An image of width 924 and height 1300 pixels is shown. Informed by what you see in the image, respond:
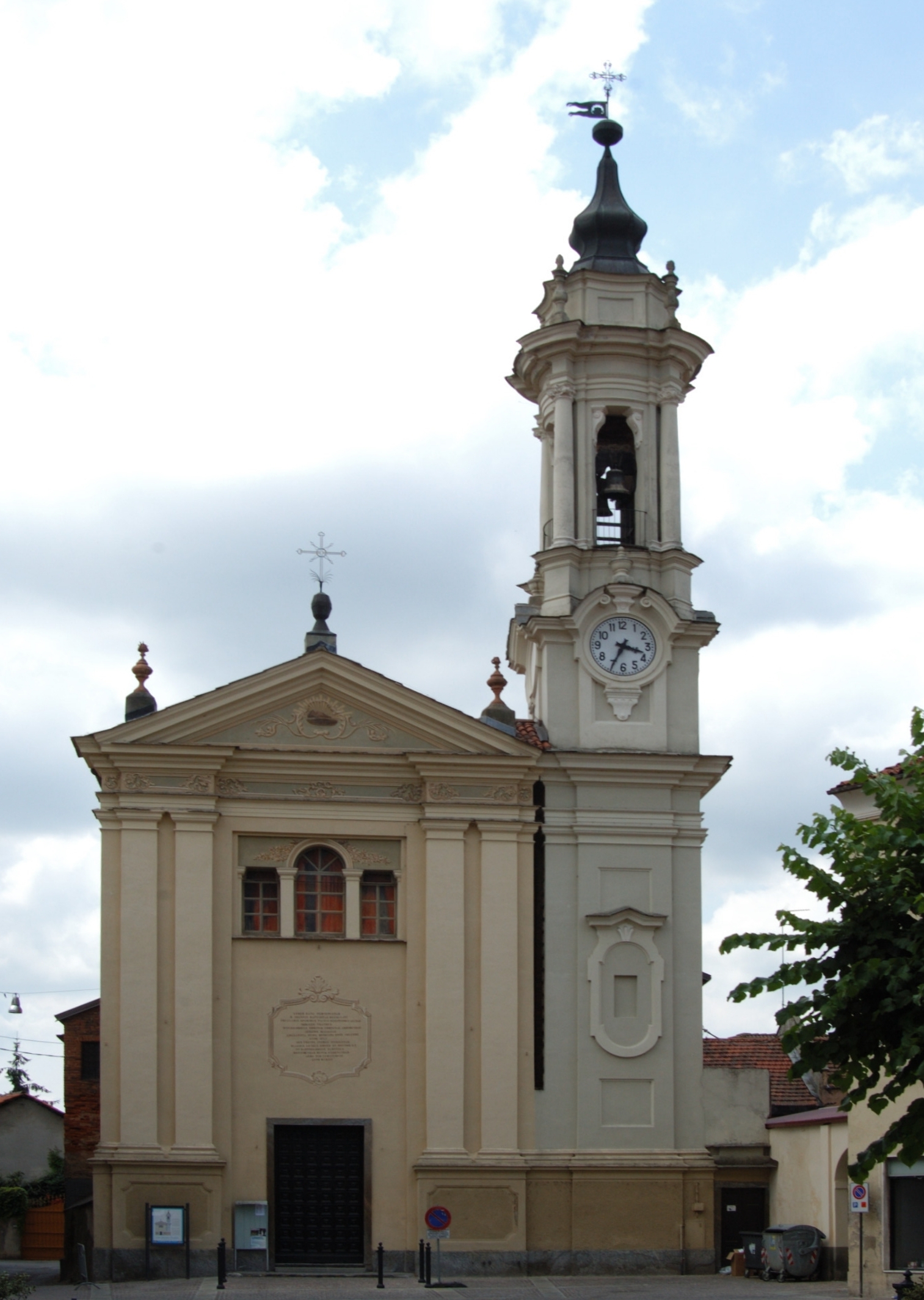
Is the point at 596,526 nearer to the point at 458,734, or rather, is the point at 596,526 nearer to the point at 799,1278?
the point at 458,734

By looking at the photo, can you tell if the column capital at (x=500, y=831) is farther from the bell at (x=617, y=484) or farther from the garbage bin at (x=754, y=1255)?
the garbage bin at (x=754, y=1255)

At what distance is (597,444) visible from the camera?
33812 mm

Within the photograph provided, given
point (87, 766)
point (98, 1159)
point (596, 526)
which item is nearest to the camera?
point (98, 1159)

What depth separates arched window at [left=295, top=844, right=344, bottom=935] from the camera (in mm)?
29828

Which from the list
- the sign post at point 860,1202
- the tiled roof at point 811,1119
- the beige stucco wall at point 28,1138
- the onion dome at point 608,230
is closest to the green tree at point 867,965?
the sign post at point 860,1202

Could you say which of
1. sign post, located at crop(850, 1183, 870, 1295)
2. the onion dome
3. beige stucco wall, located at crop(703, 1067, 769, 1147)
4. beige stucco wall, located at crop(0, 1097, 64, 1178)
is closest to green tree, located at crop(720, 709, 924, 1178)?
sign post, located at crop(850, 1183, 870, 1295)

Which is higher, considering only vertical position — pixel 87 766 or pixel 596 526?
pixel 596 526

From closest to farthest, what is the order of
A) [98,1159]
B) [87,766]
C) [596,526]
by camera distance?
[98,1159] < [87,766] < [596,526]

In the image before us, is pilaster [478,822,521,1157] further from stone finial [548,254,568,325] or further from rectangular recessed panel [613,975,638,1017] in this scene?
stone finial [548,254,568,325]

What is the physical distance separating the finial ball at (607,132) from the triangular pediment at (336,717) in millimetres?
12356

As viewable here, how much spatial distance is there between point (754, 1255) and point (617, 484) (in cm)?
1331

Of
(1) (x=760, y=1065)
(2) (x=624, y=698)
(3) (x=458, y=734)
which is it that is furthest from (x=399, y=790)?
(1) (x=760, y=1065)

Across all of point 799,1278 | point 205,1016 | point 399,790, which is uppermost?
point 399,790

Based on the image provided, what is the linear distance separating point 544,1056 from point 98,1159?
712 centimetres
